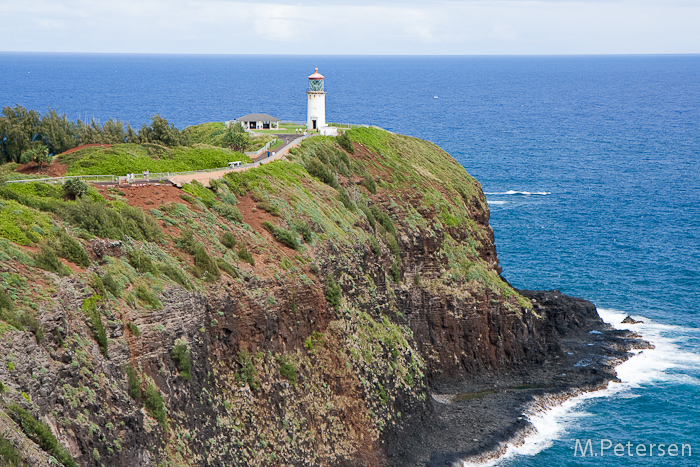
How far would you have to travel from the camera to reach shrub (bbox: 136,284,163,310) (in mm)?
37625

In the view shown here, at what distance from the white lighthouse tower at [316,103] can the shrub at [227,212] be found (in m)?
32.3

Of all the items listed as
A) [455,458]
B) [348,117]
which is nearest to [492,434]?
[455,458]

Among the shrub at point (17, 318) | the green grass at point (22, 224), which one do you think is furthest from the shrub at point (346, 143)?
the shrub at point (17, 318)

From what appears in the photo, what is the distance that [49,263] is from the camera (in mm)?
34625

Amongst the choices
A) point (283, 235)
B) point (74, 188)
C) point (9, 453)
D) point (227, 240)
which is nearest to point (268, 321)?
point (227, 240)

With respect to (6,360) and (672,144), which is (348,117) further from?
(6,360)

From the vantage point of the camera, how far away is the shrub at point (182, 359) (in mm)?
37875

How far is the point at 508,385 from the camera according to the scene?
59188 mm

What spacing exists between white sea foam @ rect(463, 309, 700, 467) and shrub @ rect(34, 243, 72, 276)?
2732 cm

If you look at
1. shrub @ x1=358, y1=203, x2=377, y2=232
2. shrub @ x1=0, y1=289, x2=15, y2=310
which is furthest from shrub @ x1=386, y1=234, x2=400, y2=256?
shrub @ x1=0, y1=289, x2=15, y2=310

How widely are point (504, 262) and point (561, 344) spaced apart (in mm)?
21955

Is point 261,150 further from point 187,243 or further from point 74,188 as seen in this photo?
point 74,188

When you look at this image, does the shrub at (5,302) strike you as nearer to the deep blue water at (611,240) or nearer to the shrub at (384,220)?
the deep blue water at (611,240)

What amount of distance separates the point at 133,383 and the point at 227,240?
1332cm
